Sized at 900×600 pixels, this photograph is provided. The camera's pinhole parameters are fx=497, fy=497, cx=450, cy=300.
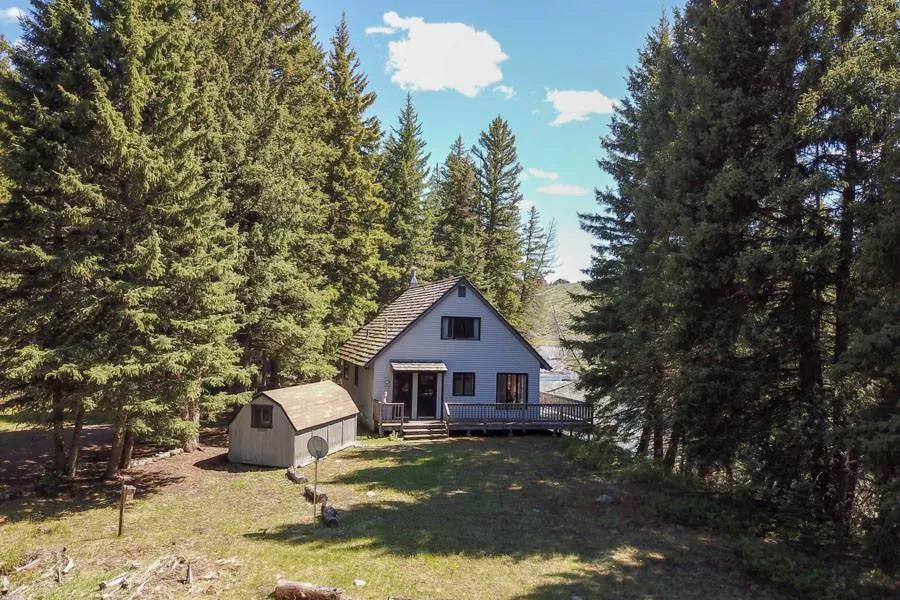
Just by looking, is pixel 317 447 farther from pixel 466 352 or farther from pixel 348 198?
pixel 348 198

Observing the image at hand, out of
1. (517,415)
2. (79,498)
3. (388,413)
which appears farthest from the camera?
(517,415)

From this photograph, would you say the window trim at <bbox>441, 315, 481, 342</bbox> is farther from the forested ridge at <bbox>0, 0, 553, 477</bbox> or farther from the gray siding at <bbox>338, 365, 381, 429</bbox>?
the forested ridge at <bbox>0, 0, 553, 477</bbox>

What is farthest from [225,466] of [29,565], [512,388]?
[512,388]

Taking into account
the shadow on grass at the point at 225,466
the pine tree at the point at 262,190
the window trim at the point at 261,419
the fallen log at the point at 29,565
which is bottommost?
the fallen log at the point at 29,565

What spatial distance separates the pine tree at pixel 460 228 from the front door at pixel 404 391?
14.9 meters

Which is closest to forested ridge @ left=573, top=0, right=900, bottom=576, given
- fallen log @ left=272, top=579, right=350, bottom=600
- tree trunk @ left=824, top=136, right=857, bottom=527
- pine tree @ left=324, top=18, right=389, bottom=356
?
tree trunk @ left=824, top=136, right=857, bottom=527

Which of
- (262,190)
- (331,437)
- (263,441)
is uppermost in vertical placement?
(262,190)

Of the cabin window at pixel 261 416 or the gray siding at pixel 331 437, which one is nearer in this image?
the gray siding at pixel 331 437

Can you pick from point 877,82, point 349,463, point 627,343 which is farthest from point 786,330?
point 349,463

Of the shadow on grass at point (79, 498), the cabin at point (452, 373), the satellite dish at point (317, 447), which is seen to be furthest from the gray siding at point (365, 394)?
the satellite dish at point (317, 447)

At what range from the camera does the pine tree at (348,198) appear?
2866 cm

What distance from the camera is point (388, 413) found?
23.1m

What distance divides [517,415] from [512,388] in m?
1.92

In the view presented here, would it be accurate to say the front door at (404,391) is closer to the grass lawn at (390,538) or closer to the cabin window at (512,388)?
the cabin window at (512,388)
